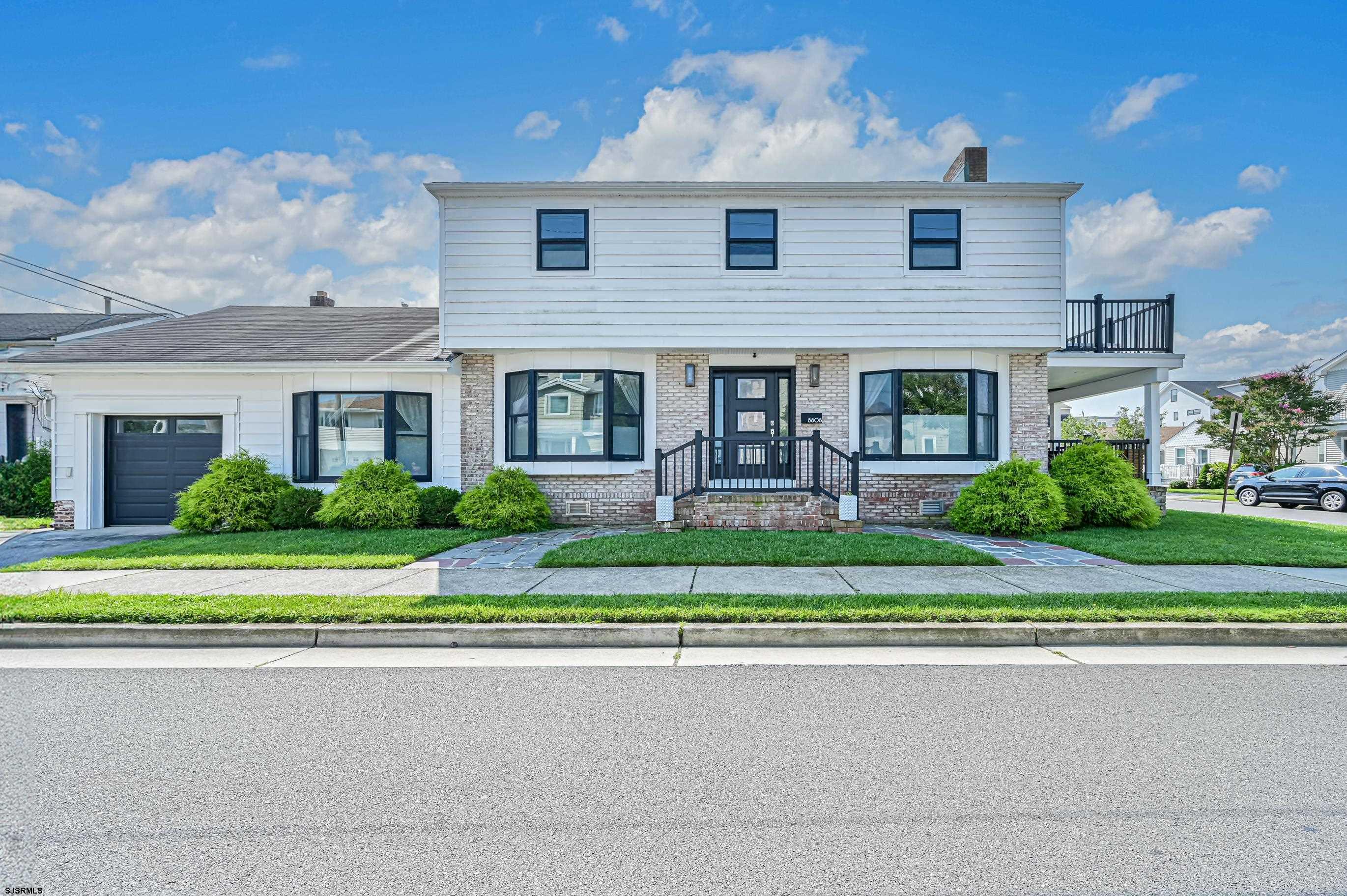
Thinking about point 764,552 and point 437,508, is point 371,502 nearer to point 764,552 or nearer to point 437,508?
point 437,508

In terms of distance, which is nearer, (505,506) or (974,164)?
(505,506)

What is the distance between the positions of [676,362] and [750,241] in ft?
8.63

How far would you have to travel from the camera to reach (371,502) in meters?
11.3

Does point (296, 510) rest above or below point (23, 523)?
above

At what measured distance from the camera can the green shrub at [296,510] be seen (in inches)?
456

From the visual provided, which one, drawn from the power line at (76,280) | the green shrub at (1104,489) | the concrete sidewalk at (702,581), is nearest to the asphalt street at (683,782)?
the concrete sidewalk at (702,581)

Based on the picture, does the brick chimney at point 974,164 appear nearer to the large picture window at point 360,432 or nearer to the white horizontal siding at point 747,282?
the white horizontal siding at point 747,282

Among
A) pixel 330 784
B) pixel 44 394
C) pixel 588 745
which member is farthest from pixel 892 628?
pixel 44 394

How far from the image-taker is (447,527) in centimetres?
1180

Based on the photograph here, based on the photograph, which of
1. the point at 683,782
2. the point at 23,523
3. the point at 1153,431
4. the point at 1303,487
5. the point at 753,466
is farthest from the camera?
the point at 1303,487

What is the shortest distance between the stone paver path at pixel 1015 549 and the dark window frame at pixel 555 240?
7.15 meters

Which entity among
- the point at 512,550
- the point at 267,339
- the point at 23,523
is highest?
the point at 267,339

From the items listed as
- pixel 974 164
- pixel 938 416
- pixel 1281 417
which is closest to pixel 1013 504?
pixel 938 416

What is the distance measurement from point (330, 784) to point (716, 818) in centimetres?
182
